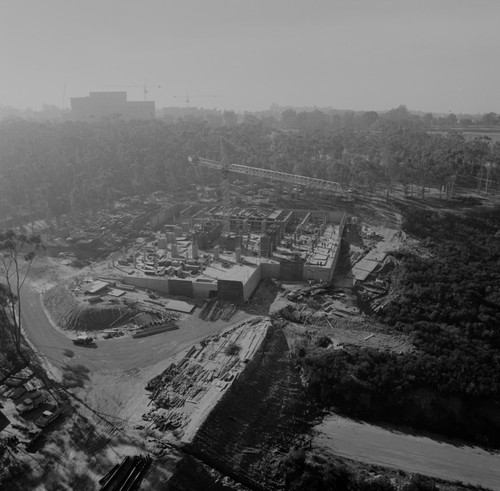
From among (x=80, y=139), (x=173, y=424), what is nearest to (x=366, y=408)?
(x=173, y=424)

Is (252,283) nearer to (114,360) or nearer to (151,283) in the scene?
(151,283)

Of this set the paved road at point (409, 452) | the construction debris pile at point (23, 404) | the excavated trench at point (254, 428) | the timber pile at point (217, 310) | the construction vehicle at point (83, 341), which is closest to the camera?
the excavated trench at point (254, 428)

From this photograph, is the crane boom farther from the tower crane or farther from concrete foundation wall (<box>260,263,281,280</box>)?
concrete foundation wall (<box>260,263,281,280</box>)

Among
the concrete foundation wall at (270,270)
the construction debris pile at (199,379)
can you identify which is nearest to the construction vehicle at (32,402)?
the construction debris pile at (199,379)

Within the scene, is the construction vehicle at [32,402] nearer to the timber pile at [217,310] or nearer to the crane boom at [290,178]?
the timber pile at [217,310]

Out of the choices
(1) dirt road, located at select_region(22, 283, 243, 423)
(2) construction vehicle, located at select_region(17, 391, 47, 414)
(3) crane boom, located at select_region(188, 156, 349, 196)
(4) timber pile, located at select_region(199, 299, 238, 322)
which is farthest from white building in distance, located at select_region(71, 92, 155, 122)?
(2) construction vehicle, located at select_region(17, 391, 47, 414)

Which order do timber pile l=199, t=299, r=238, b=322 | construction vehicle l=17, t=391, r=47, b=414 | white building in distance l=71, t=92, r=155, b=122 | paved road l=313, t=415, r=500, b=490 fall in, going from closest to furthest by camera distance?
1. paved road l=313, t=415, r=500, b=490
2. construction vehicle l=17, t=391, r=47, b=414
3. timber pile l=199, t=299, r=238, b=322
4. white building in distance l=71, t=92, r=155, b=122
